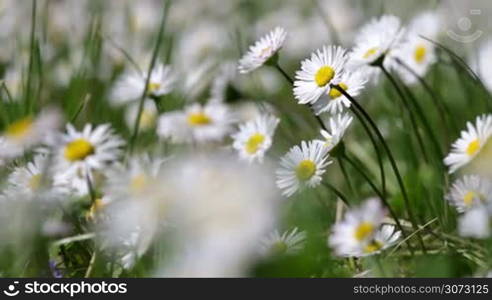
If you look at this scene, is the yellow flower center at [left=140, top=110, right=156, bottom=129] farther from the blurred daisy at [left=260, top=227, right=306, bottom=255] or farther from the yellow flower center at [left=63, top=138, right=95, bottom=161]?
the blurred daisy at [left=260, top=227, right=306, bottom=255]

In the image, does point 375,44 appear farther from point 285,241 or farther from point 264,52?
point 285,241

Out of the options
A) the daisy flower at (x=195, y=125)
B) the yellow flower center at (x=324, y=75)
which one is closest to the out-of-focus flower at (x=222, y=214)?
the yellow flower center at (x=324, y=75)

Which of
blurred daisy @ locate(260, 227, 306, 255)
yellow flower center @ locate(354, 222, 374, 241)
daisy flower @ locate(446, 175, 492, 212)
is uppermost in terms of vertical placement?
daisy flower @ locate(446, 175, 492, 212)

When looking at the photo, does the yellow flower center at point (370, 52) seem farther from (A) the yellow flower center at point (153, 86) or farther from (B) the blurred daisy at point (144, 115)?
(B) the blurred daisy at point (144, 115)

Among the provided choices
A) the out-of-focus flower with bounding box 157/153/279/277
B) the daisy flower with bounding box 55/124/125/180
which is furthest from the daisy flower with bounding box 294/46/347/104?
the out-of-focus flower with bounding box 157/153/279/277

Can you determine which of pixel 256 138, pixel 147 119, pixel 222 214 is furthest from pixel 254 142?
pixel 222 214

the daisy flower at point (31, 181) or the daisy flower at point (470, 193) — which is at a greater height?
the daisy flower at point (31, 181)

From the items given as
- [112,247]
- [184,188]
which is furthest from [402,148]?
[184,188]
